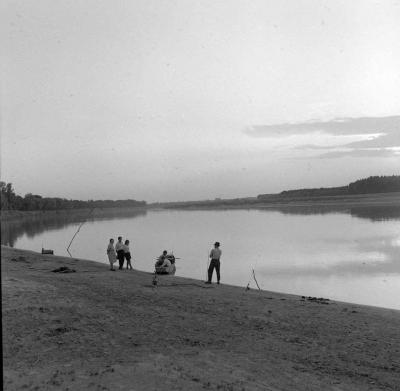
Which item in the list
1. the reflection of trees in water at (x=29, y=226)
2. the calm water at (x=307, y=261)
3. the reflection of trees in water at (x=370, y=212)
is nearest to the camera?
the calm water at (x=307, y=261)

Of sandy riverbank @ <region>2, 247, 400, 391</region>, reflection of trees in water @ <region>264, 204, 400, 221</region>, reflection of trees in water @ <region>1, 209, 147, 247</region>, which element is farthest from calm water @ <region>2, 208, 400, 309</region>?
reflection of trees in water @ <region>264, 204, 400, 221</region>

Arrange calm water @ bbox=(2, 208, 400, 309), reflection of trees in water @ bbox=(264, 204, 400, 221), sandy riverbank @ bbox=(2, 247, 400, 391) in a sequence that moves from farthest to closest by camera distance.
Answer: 1. reflection of trees in water @ bbox=(264, 204, 400, 221)
2. calm water @ bbox=(2, 208, 400, 309)
3. sandy riverbank @ bbox=(2, 247, 400, 391)

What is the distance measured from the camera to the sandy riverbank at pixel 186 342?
6926 mm

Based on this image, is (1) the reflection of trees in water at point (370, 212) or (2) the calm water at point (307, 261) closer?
(2) the calm water at point (307, 261)

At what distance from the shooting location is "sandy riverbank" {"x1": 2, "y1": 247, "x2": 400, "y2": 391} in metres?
6.93

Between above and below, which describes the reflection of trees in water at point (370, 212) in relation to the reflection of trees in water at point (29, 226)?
above

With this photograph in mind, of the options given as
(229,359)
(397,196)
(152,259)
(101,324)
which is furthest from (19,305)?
(397,196)

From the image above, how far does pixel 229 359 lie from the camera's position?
7.86 metres

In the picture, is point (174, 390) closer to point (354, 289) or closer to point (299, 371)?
point (299, 371)

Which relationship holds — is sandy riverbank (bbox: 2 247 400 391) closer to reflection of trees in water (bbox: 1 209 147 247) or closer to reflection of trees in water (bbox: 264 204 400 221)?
reflection of trees in water (bbox: 1 209 147 247)

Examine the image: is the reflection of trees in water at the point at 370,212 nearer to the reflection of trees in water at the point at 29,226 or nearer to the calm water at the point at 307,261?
the calm water at the point at 307,261

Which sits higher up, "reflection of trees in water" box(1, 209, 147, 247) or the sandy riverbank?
the sandy riverbank

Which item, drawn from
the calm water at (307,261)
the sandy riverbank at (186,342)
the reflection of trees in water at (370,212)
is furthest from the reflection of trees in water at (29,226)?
the reflection of trees in water at (370,212)

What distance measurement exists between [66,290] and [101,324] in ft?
12.9
